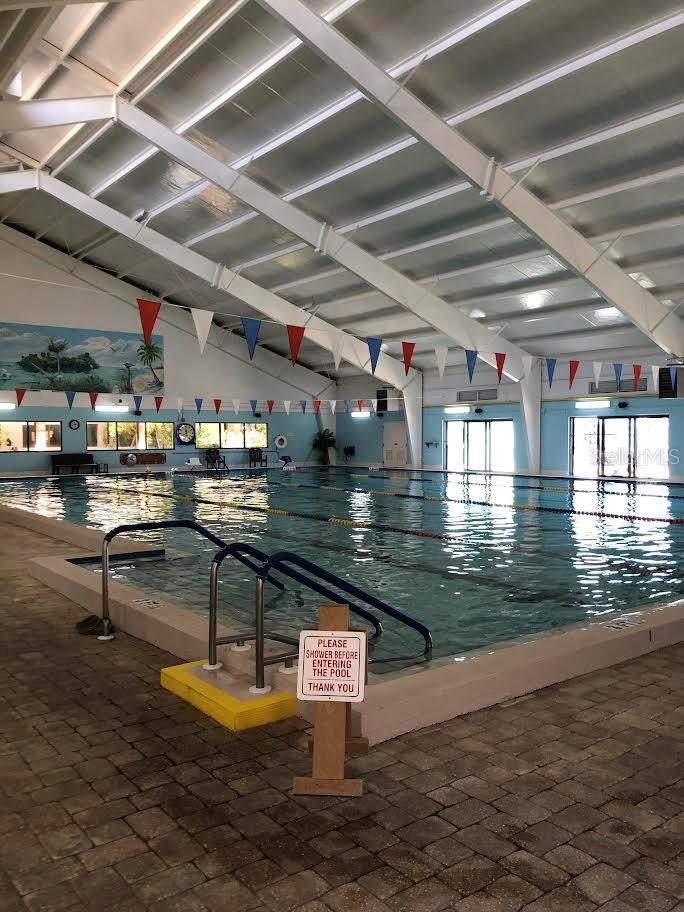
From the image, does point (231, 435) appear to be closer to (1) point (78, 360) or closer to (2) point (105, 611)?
(1) point (78, 360)

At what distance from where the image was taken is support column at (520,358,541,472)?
20.7m

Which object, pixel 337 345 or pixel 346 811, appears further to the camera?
pixel 337 345

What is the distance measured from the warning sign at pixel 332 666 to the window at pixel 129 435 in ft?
75.4

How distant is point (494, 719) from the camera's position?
3293 millimetres

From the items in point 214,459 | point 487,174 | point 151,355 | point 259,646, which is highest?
point 487,174

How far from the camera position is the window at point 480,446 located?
2270 centimetres

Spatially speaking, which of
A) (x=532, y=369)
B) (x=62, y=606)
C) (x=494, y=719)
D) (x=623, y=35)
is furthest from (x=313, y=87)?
(x=532, y=369)

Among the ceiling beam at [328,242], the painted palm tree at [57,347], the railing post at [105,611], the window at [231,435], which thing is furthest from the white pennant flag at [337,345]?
the railing post at [105,611]

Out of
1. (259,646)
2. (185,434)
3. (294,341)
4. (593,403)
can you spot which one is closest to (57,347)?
(185,434)

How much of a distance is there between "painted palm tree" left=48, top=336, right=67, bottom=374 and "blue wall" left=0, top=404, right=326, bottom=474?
158cm

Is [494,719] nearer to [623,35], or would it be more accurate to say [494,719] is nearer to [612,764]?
[612,764]

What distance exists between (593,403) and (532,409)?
1761 millimetres

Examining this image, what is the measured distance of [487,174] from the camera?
35.8 feet

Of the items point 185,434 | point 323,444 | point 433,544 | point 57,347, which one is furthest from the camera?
point 323,444
